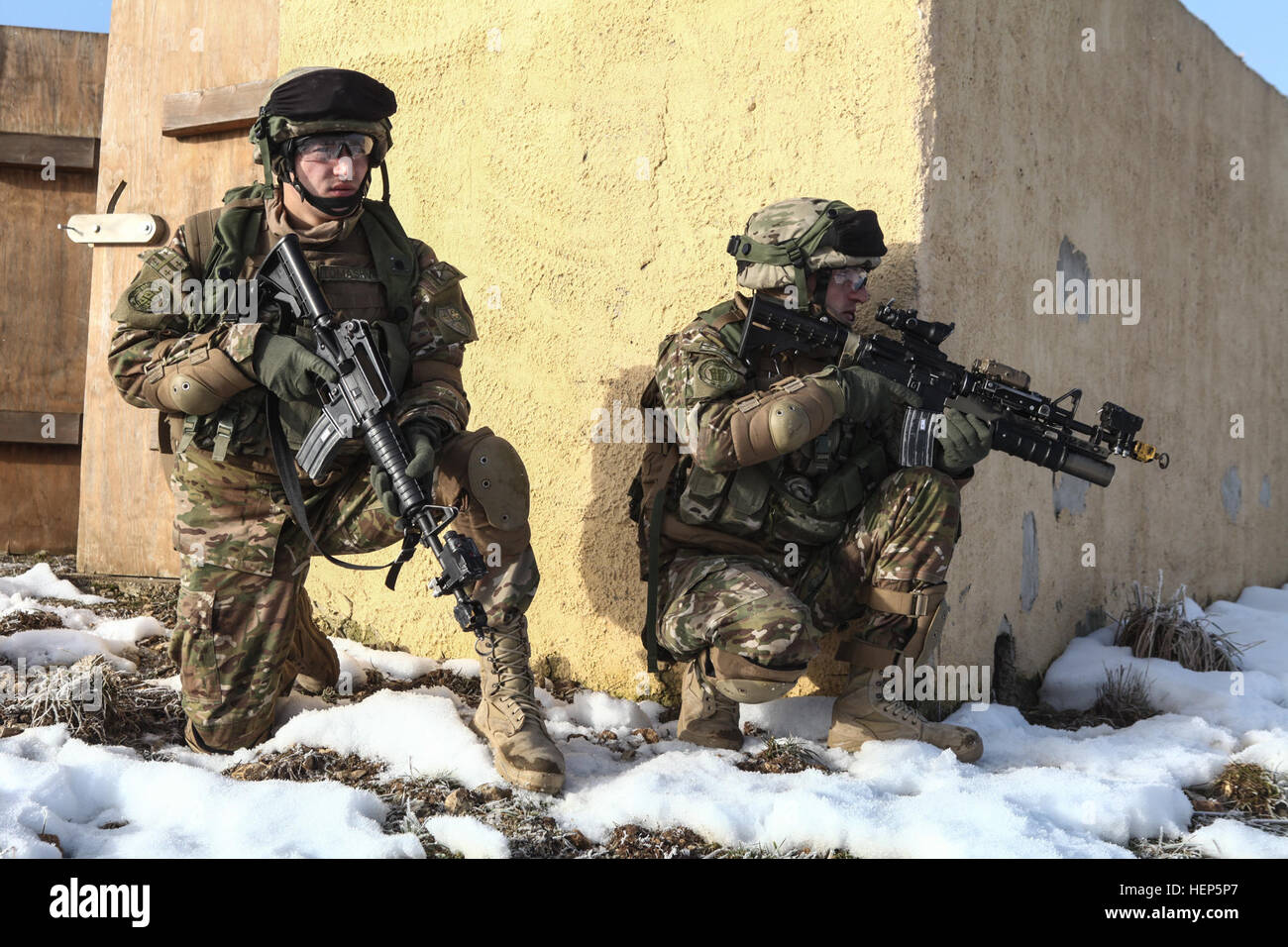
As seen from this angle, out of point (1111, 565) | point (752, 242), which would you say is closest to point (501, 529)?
point (752, 242)

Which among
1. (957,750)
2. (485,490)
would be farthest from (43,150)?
(957,750)

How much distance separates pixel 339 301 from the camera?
317cm

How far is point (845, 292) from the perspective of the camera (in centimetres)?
330

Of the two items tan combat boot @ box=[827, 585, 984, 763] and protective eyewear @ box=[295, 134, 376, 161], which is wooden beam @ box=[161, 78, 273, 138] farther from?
tan combat boot @ box=[827, 585, 984, 763]

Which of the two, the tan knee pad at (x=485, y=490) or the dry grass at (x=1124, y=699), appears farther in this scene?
the dry grass at (x=1124, y=699)

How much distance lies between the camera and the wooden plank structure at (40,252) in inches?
231

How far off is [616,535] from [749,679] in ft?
2.74

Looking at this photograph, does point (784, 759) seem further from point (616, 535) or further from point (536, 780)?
point (616, 535)

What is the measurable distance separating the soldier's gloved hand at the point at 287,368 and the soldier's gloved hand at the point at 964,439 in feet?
5.21

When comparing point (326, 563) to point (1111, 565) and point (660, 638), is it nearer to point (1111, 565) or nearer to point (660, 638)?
point (660, 638)

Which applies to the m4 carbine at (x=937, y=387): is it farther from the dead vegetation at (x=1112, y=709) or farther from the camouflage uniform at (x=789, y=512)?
the dead vegetation at (x=1112, y=709)

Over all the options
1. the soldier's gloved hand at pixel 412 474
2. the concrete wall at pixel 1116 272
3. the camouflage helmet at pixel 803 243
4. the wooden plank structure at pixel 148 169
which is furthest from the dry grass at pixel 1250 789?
the wooden plank structure at pixel 148 169

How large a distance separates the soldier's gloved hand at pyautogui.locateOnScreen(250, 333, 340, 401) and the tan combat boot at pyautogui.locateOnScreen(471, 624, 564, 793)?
76 cm

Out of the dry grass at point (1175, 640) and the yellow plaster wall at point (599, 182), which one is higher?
the yellow plaster wall at point (599, 182)
